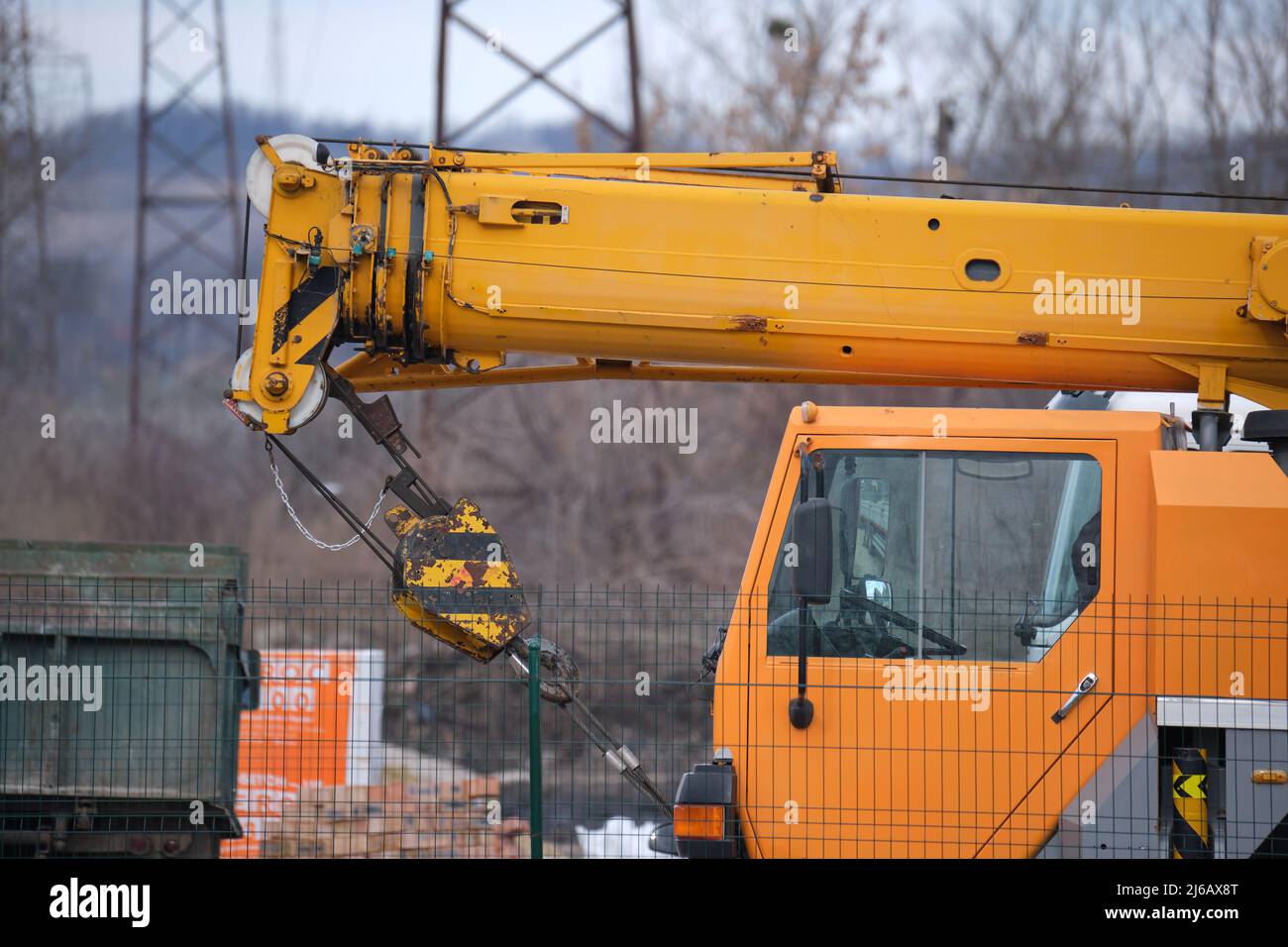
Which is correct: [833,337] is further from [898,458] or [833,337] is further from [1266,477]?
[1266,477]

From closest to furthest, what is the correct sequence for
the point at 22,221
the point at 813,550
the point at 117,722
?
the point at 813,550 → the point at 117,722 → the point at 22,221

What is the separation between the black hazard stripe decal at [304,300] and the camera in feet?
19.9

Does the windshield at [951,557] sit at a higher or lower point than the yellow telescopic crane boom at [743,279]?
lower

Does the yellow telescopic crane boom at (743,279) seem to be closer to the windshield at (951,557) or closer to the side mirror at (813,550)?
the windshield at (951,557)

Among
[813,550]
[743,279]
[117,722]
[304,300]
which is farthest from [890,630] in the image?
[117,722]

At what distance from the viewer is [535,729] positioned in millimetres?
6227

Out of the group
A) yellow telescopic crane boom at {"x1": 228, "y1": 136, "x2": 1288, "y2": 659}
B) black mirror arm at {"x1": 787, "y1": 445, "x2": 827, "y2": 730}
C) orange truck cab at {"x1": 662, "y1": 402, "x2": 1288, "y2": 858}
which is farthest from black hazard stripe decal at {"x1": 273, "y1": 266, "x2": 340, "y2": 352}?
black mirror arm at {"x1": 787, "y1": 445, "x2": 827, "y2": 730}

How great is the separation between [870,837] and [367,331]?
294 cm

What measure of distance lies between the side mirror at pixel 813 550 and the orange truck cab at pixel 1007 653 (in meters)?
0.08

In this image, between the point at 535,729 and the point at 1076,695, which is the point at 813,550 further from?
the point at 535,729

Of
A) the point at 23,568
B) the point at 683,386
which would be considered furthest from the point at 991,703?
the point at 683,386

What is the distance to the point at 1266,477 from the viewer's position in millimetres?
5770

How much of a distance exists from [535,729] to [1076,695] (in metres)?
2.22

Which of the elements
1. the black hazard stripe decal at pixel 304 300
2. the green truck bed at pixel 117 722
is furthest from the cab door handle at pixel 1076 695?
the green truck bed at pixel 117 722
